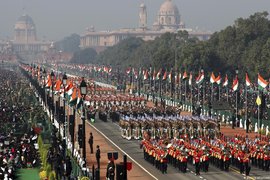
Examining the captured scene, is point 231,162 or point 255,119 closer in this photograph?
point 231,162

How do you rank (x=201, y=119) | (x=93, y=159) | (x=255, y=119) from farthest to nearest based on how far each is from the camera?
1. (x=255, y=119)
2. (x=201, y=119)
3. (x=93, y=159)

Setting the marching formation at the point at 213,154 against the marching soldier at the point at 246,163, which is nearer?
the marching soldier at the point at 246,163

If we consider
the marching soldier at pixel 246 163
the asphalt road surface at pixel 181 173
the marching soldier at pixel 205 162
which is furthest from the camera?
the marching soldier at pixel 205 162

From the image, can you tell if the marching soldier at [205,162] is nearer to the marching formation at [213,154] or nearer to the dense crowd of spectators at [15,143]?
the marching formation at [213,154]

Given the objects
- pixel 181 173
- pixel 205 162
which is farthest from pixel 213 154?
pixel 181 173

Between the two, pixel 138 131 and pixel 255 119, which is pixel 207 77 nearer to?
pixel 255 119

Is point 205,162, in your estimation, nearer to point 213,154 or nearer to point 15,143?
point 213,154

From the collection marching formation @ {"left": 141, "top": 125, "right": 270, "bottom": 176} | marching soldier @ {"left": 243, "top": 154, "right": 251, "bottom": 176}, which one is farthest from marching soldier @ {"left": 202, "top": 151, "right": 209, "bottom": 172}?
marching soldier @ {"left": 243, "top": 154, "right": 251, "bottom": 176}

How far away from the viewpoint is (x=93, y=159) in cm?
4516

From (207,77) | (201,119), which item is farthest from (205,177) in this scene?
(207,77)

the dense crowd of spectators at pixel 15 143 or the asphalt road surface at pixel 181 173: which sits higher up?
the dense crowd of spectators at pixel 15 143

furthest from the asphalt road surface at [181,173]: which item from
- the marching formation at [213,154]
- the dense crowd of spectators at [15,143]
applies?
the dense crowd of spectators at [15,143]

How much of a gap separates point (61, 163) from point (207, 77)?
253 feet

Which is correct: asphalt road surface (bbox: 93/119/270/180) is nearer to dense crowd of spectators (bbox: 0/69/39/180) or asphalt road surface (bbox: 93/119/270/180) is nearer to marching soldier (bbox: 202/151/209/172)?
marching soldier (bbox: 202/151/209/172)
